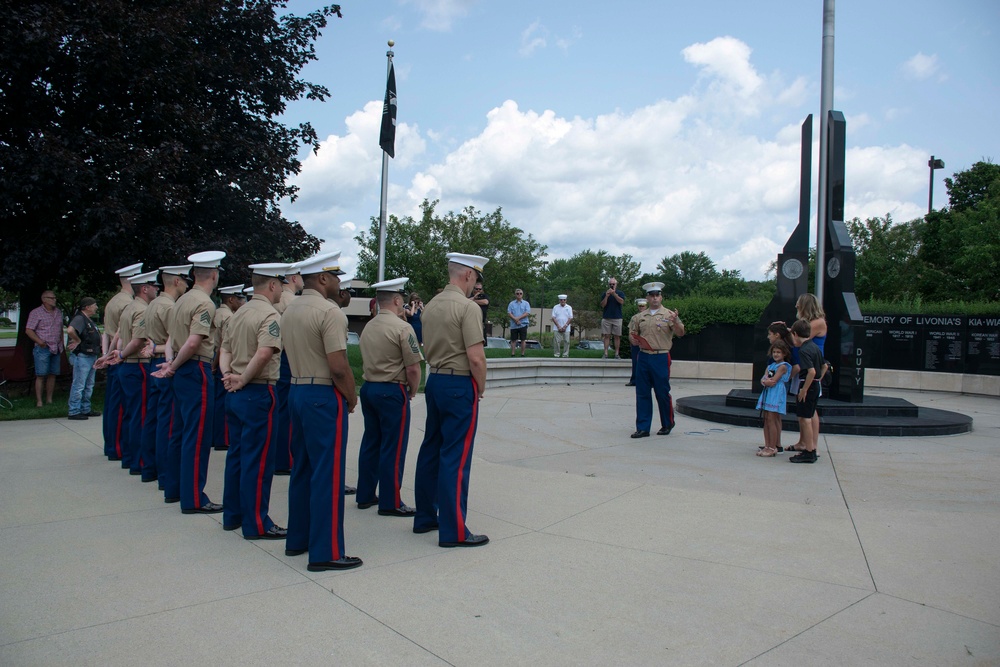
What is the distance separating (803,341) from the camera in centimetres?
832

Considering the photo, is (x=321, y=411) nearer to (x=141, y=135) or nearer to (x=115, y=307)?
(x=115, y=307)

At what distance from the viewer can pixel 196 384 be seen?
5949 millimetres

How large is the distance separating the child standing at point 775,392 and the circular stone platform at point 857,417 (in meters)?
1.07

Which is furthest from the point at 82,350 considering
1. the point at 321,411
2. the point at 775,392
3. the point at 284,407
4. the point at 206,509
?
the point at 775,392

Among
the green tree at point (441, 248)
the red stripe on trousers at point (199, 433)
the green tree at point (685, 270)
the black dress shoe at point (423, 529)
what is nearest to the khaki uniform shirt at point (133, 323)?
the red stripe on trousers at point (199, 433)

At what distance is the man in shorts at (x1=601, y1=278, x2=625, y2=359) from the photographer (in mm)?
16969

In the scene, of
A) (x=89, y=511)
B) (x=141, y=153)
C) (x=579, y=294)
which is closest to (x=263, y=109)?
(x=141, y=153)

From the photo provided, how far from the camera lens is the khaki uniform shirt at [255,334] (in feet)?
17.1

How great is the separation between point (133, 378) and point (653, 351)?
20.5 ft

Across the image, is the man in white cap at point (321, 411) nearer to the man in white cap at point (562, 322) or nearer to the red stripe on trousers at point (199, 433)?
the red stripe on trousers at point (199, 433)

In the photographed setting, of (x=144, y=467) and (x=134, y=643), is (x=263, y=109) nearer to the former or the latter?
(x=144, y=467)

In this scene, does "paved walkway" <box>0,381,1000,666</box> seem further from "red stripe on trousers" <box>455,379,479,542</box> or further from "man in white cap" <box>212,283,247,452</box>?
"man in white cap" <box>212,283,247,452</box>

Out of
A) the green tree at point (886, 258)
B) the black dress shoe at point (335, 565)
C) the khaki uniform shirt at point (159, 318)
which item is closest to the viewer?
the black dress shoe at point (335, 565)

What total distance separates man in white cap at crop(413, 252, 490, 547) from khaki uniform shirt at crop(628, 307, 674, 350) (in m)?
4.71
